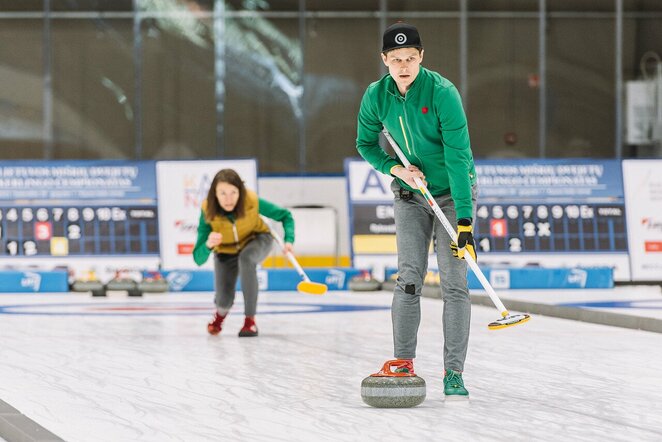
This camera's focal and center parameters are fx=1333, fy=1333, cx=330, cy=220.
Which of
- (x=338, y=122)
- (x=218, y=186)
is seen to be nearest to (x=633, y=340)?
(x=218, y=186)

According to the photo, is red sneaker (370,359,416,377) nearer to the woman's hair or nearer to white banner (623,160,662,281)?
the woman's hair

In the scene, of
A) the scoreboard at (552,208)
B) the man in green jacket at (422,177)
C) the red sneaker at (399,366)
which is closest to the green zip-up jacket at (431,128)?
the man in green jacket at (422,177)

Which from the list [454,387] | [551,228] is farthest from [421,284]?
[551,228]

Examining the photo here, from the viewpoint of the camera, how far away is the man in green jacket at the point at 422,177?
5.39 meters

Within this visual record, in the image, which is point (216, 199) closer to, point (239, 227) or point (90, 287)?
point (239, 227)

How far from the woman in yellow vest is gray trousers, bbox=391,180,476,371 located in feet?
11.2

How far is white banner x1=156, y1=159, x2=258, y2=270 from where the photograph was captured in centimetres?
1642

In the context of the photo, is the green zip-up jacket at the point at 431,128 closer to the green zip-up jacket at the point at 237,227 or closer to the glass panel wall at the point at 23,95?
the green zip-up jacket at the point at 237,227

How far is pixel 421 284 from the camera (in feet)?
18.4

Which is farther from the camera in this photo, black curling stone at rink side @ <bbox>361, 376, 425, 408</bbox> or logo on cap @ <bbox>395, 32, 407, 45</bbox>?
logo on cap @ <bbox>395, 32, 407, 45</bbox>

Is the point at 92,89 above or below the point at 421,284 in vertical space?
above

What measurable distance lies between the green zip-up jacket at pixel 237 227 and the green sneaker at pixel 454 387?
3.88m

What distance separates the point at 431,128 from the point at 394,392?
1.11 m

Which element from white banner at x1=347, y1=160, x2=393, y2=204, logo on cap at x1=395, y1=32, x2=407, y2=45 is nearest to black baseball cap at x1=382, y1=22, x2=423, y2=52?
logo on cap at x1=395, y1=32, x2=407, y2=45
